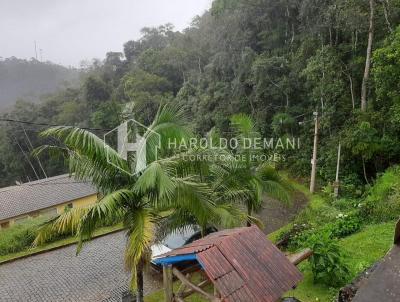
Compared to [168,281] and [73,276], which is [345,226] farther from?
[73,276]

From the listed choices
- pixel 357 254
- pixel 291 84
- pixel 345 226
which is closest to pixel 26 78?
pixel 291 84

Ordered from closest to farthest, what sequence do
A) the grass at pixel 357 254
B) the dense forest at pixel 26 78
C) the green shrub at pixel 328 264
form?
the green shrub at pixel 328 264
the grass at pixel 357 254
the dense forest at pixel 26 78

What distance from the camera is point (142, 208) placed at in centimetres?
602

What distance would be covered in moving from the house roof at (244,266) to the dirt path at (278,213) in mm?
8272

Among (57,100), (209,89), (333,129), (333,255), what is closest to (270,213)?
(333,129)

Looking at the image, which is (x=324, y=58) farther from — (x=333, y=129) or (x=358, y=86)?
(x=333, y=129)

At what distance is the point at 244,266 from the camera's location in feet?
14.9

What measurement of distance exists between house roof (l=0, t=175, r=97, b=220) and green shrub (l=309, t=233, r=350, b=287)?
1374 centimetres

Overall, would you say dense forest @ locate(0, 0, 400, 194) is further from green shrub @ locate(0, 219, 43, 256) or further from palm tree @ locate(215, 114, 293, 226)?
green shrub @ locate(0, 219, 43, 256)

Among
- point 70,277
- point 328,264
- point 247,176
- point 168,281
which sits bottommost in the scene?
point 70,277

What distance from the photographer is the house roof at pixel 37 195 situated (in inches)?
724

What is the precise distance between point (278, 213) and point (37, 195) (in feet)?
46.1

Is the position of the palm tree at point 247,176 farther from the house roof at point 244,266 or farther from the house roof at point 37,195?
the house roof at point 37,195

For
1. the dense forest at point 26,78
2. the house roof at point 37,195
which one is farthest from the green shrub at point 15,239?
the dense forest at point 26,78
